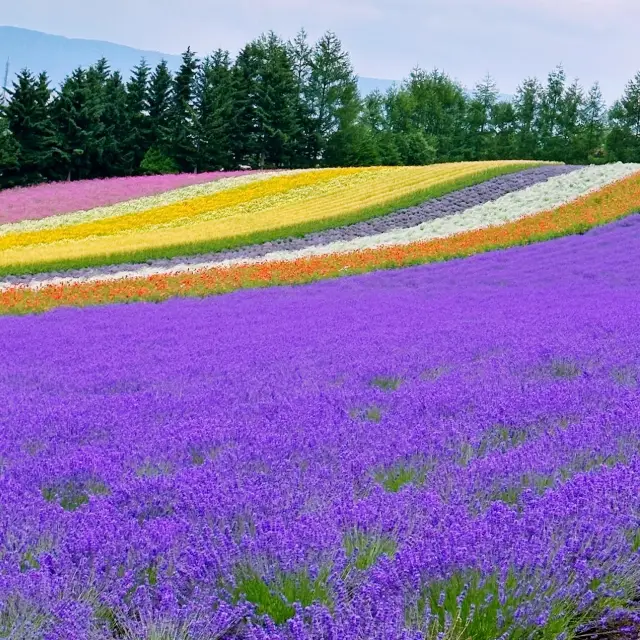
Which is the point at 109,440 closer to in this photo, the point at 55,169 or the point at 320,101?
the point at 55,169

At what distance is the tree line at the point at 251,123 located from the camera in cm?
5459

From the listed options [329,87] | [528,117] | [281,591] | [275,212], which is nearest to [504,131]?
[528,117]

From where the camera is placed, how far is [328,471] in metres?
4.13

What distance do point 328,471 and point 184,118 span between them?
5805 centimetres

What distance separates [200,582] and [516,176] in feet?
119

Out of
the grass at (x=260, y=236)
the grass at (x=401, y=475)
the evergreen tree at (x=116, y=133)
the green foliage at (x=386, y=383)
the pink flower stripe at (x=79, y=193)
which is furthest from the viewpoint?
the evergreen tree at (x=116, y=133)

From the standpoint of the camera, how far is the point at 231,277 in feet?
64.3

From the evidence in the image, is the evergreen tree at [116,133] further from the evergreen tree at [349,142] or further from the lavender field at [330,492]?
the lavender field at [330,492]

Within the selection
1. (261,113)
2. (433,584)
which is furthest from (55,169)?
(433,584)

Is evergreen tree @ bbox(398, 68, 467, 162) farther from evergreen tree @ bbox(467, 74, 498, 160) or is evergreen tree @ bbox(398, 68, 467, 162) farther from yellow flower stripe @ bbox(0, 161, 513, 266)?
yellow flower stripe @ bbox(0, 161, 513, 266)

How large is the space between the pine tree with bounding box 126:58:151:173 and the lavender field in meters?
54.4

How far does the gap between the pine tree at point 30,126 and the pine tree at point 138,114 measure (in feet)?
22.5

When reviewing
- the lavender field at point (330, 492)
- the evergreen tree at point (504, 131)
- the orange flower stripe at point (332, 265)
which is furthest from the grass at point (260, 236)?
the evergreen tree at point (504, 131)

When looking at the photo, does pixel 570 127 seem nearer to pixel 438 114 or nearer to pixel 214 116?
pixel 438 114
